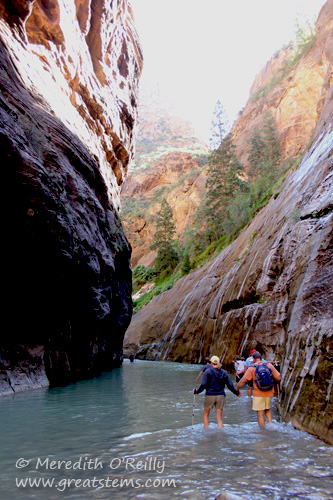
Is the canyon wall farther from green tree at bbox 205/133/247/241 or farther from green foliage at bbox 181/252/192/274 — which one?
green foliage at bbox 181/252/192/274

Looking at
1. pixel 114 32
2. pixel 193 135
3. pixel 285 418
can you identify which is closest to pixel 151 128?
pixel 193 135

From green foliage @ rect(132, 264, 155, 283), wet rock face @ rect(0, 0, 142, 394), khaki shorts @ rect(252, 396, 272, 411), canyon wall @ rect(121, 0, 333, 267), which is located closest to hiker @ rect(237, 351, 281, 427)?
khaki shorts @ rect(252, 396, 272, 411)

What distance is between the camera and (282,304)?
11.4m

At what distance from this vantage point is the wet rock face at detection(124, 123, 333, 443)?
18.9 ft

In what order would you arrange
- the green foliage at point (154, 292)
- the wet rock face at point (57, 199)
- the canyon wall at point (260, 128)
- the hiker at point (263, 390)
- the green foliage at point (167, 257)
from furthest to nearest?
the green foliage at point (167, 257) → the green foliage at point (154, 292) → the canyon wall at point (260, 128) → the wet rock face at point (57, 199) → the hiker at point (263, 390)

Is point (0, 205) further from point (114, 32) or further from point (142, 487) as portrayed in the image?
point (114, 32)

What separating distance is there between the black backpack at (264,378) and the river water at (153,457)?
666 mm

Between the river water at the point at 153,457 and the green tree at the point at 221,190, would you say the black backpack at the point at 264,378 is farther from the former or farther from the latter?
the green tree at the point at 221,190

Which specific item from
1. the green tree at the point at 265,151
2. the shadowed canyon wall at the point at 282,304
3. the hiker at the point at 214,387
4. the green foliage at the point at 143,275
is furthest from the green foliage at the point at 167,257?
the hiker at the point at 214,387

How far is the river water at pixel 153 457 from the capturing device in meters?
3.33

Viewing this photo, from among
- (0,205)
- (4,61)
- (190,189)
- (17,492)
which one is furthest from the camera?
(190,189)

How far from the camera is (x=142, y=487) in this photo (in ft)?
11.3

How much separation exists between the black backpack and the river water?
2.18ft

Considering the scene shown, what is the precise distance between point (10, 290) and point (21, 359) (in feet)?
8.03
